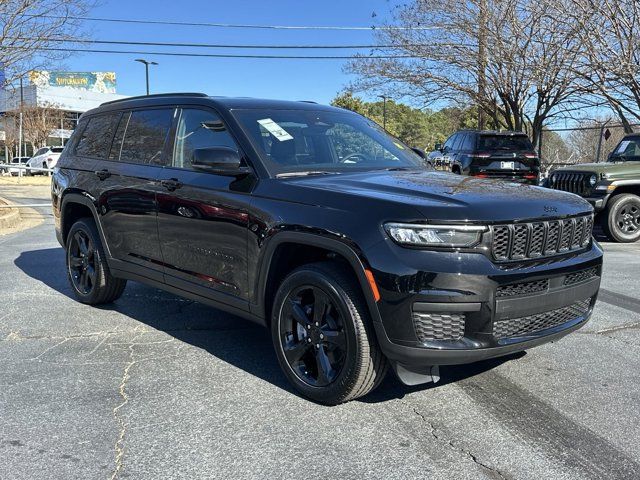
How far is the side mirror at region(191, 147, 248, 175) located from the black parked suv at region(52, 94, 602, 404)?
0.6 inches

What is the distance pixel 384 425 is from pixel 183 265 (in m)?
1.96

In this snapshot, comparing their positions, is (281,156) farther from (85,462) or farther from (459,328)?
(85,462)

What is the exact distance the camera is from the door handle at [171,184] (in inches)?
175

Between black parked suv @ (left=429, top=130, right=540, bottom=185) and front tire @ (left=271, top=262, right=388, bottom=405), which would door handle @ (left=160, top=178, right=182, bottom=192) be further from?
black parked suv @ (left=429, top=130, right=540, bottom=185)

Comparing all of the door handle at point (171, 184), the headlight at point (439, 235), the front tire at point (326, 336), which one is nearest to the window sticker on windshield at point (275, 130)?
the door handle at point (171, 184)

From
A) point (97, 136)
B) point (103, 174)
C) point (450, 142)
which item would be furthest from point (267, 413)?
point (450, 142)

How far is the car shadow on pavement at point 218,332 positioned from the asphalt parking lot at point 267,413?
0.02 m

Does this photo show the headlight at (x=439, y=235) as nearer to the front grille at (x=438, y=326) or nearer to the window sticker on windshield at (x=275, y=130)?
the front grille at (x=438, y=326)

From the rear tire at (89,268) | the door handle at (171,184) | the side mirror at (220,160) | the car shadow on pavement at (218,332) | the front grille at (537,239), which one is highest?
the side mirror at (220,160)

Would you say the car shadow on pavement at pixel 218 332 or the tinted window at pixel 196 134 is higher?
the tinted window at pixel 196 134

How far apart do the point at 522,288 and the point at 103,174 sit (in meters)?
3.74

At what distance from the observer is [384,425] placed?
11.0 feet

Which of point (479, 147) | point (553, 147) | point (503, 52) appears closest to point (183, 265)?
point (479, 147)

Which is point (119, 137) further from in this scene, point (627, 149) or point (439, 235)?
point (627, 149)
